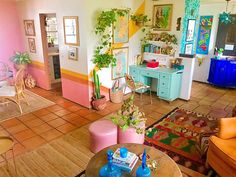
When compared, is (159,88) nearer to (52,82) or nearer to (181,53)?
(181,53)

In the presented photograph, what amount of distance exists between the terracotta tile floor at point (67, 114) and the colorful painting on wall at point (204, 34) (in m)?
1.38

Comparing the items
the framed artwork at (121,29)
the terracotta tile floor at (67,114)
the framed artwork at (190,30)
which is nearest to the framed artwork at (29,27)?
the terracotta tile floor at (67,114)

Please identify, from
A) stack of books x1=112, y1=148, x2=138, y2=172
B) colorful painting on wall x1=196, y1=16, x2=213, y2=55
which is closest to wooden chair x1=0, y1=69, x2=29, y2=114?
stack of books x1=112, y1=148, x2=138, y2=172

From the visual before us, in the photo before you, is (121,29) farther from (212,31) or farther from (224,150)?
(224,150)

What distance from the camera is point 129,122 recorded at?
2.81m

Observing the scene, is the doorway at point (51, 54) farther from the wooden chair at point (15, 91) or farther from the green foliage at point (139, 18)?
the green foliage at point (139, 18)

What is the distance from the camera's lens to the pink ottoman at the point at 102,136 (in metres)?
2.87

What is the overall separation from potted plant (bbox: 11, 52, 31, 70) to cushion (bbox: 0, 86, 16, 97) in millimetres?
1237

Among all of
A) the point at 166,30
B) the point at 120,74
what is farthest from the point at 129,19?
the point at 120,74

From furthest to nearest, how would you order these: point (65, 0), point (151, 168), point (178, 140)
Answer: point (65, 0), point (178, 140), point (151, 168)

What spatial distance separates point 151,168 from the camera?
6.35 ft

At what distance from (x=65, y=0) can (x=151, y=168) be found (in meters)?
3.71

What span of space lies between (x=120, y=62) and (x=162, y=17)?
1.50m

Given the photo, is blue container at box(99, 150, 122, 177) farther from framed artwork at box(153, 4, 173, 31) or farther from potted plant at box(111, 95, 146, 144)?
framed artwork at box(153, 4, 173, 31)
